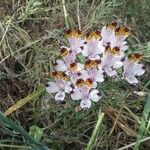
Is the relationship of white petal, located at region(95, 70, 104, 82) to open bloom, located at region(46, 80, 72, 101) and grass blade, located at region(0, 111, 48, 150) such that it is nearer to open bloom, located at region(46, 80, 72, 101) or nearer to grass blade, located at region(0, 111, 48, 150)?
open bloom, located at region(46, 80, 72, 101)

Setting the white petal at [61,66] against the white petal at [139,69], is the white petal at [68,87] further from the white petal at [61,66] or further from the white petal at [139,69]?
the white petal at [139,69]

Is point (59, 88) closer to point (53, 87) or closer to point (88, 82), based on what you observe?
point (53, 87)

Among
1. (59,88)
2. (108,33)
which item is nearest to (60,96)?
(59,88)

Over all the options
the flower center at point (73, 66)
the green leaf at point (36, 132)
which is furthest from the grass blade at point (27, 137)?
the flower center at point (73, 66)

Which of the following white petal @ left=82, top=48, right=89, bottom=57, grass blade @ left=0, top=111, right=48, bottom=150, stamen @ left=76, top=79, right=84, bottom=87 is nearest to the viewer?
grass blade @ left=0, top=111, right=48, bottom=150

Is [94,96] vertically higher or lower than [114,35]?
lower

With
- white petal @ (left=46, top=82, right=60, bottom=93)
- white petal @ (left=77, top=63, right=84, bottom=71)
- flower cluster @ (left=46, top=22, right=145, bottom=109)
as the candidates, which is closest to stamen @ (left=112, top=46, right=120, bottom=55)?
flower cluster @ (left=46, top=22, right=145, bottom=109)
